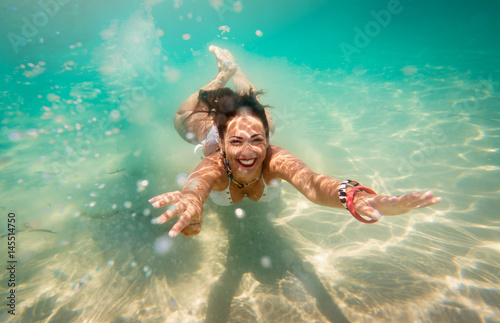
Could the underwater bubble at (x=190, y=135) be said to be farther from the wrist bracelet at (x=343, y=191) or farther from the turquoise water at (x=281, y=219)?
the wrist bracelet at (x=343, y=191)

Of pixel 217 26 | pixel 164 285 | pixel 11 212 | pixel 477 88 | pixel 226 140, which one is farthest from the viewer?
pixel 217 26

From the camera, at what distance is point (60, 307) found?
8.74ft

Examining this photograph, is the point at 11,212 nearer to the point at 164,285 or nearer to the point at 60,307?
the point at 60,307

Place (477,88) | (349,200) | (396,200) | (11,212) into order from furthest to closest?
(477,88) < (11,212) < (349,200) < (396,200)

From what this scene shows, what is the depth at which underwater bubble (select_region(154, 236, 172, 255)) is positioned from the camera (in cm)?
331

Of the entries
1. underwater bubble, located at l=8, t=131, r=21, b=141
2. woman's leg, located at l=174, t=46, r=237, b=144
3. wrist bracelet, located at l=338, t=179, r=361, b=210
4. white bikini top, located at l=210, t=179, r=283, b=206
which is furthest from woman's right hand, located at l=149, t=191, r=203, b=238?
underwater bubble, located at l=8, t=131, r=21, b=141

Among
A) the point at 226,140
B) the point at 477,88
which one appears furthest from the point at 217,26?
the point at 226,140

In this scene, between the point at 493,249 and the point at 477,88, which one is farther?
the point at 477,88

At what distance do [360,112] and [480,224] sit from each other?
22.3 feet

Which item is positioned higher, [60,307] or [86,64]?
[86,64]

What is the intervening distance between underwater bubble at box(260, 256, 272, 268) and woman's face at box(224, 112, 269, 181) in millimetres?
1498

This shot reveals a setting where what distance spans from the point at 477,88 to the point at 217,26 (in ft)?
282

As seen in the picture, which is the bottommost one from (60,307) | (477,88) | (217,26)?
(60,307)

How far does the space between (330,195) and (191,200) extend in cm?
141
